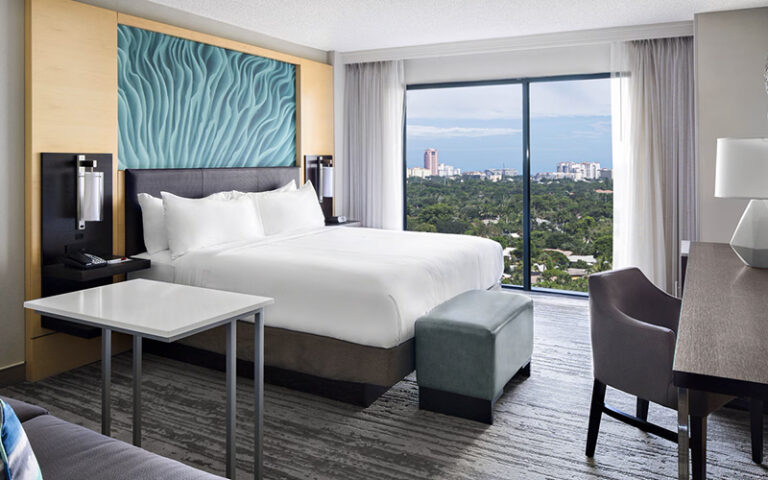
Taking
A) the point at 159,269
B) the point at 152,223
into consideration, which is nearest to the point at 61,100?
the point at 152,223

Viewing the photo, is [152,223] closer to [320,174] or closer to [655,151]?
[320,174]

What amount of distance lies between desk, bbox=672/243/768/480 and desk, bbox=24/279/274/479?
1448mm

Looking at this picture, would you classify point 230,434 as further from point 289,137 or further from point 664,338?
point 289,137

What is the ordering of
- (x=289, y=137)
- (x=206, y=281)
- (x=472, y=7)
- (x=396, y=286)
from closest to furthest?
(x=396, y=286), (x=206, y=281), (x=472, y=7), (x=289, y=137)

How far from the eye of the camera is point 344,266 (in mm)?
3289

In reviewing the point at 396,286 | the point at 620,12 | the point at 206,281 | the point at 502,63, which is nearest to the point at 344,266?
the point at 396,286

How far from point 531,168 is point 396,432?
3.92 metres

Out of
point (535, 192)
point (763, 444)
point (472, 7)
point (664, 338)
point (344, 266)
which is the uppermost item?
point (472, 7)

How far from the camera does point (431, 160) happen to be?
6.73 metres

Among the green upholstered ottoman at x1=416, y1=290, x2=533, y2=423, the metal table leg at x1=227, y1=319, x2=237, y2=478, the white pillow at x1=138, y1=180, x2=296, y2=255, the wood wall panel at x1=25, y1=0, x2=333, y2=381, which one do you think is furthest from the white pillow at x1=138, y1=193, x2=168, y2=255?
the metal table leg at x1=227, y1=319, x2=237, y2=478

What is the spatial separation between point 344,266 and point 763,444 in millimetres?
2210

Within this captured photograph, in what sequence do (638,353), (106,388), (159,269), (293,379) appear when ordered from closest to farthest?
1. (638,353)
2. (106,388)
3. (293,379)
4. (159,269)

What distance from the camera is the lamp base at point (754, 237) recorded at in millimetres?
2488

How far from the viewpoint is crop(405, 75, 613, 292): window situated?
5.89m
